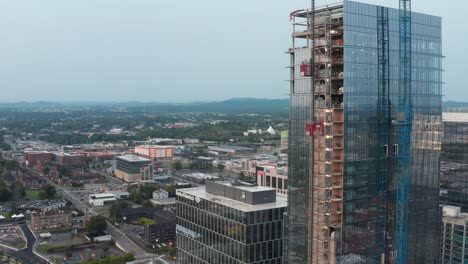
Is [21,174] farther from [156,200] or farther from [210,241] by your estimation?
[210,241]

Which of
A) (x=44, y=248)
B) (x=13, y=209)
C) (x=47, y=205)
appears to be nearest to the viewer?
(x=44, y=248)

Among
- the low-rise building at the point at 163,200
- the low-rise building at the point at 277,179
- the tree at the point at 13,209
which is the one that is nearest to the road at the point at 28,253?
the tree at the point at 13,209

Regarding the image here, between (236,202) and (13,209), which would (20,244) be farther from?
(236,202)

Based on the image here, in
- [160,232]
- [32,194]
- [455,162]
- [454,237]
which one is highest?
[455,162]

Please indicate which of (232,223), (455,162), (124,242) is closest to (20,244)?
(124,242)

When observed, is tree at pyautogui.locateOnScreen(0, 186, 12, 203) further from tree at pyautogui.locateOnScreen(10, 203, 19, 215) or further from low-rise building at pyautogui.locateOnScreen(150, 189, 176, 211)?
low-rise building at pyautogui.locateOnScreen(150, 189, 176, 211)

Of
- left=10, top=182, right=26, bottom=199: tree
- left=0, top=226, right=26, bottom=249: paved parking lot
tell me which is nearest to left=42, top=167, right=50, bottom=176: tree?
left=10, top=182, right=26, bottom=199: tree
